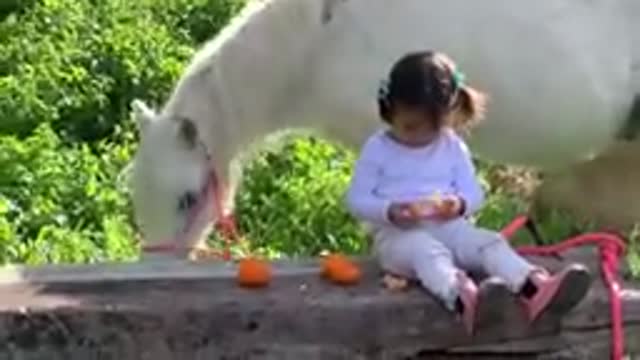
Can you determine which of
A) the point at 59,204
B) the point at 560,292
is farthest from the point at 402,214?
the point at 59,204

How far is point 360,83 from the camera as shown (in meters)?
5.88

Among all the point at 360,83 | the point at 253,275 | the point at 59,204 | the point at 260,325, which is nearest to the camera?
the point at 260,325

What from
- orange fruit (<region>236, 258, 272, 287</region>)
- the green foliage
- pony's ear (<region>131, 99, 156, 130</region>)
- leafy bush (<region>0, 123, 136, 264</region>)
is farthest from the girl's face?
the green foliage

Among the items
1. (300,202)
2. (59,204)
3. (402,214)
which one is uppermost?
(402,214)

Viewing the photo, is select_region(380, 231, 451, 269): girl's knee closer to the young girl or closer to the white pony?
the young girl

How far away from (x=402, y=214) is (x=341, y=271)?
0.58ft

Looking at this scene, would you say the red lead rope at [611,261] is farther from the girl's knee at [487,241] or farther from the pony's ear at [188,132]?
the pony's ear at [188,132]

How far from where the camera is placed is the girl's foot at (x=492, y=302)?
338cm

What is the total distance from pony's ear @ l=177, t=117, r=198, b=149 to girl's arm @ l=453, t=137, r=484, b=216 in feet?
7.64

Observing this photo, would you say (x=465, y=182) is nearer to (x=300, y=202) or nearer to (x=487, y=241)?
(x=487, y=241)

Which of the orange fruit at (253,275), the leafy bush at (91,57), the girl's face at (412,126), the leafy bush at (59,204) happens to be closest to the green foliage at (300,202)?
the leafy bush at (59,204)

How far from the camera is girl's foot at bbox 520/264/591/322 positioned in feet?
11.0

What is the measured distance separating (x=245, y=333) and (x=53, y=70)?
19.0ft

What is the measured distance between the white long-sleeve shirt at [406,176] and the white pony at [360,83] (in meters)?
1.96
